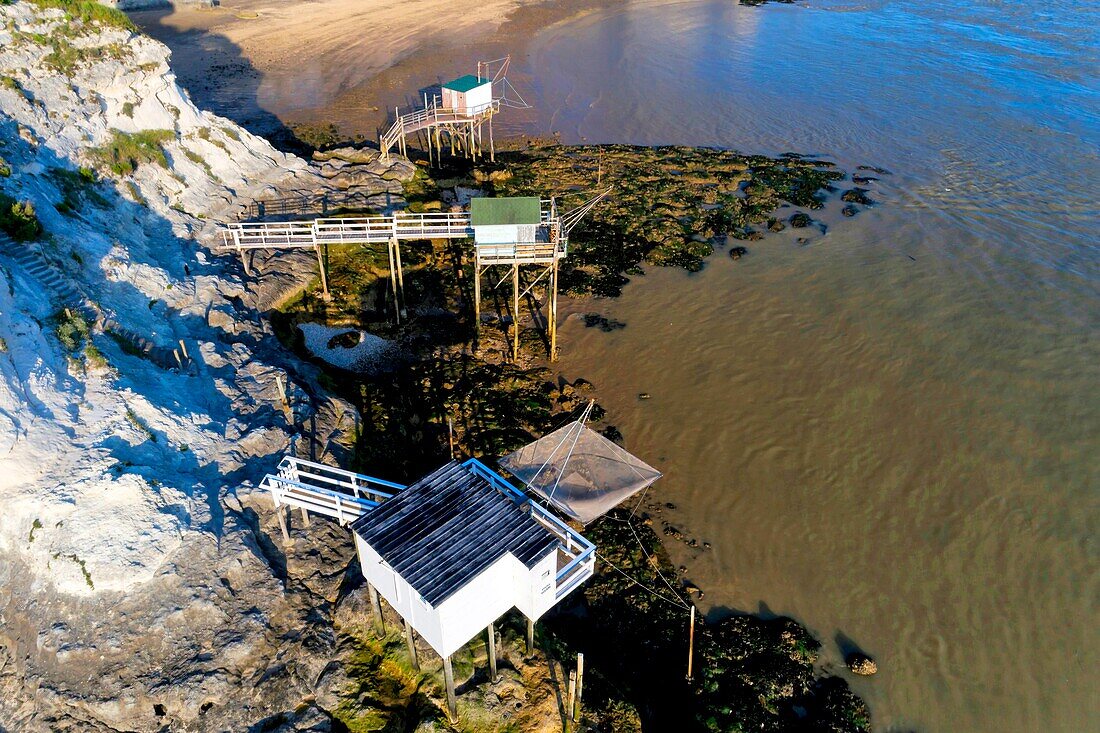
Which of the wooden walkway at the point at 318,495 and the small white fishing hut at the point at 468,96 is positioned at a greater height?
the small white fishing hut at the point at 468,96

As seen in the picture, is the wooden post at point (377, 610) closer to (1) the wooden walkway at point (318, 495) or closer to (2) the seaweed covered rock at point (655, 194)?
(1) the wooden walkway at point (318, 495)

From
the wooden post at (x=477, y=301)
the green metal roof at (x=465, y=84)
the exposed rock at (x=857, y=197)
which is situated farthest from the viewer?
the green metal roof at (x=465, y=84)

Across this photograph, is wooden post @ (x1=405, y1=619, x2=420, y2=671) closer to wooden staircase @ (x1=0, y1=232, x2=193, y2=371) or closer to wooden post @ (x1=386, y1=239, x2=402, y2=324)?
wooden staircase @ (x1=0, y1=232, x2=193, y2=371)

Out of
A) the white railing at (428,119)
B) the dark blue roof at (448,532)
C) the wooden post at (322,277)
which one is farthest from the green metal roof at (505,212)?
the white railing at (428,119)

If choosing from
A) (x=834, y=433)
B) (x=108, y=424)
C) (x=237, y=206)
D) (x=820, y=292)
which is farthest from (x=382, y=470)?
(x=820, y=292)

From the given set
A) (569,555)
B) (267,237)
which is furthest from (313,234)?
(569,555)

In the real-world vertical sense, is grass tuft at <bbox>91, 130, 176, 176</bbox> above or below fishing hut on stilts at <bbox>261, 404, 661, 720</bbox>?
above

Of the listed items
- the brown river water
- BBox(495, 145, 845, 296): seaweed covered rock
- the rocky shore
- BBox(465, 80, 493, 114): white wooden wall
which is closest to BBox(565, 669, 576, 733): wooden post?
the rocky shore
